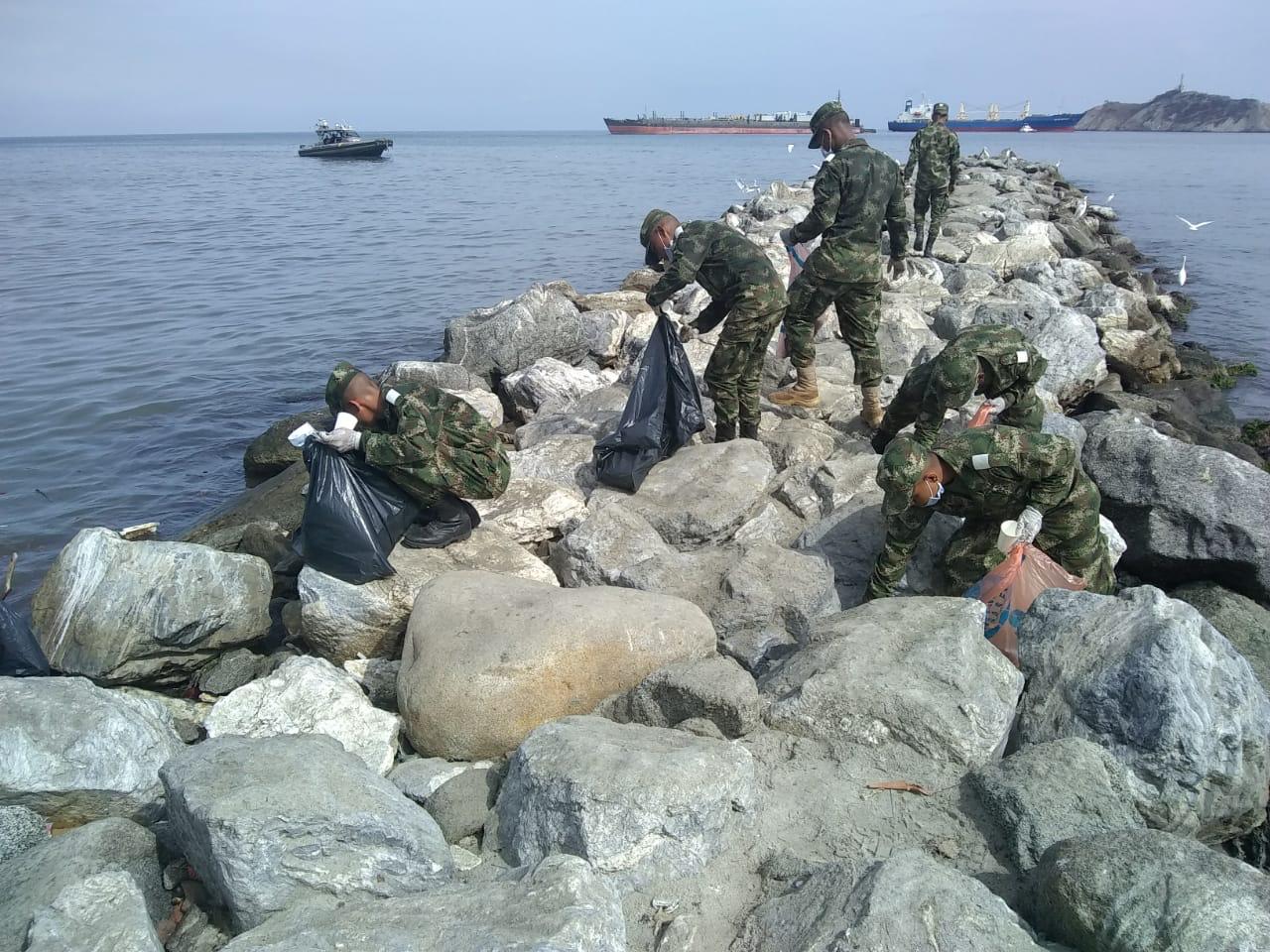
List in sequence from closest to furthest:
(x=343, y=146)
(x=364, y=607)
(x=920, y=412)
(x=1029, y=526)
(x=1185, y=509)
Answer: (x=1029, y=526) → (x=364, y=607) → (x=1185, y=509) → (x=920, y=412) → (x=343, y=146)

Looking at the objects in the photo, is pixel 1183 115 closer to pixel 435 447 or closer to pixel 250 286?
pixel 250 286

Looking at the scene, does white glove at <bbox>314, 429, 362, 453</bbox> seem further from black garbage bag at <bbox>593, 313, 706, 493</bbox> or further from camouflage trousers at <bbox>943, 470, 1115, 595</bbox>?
camouflage trousers at <bbox>943, 470, 1115, 595</bbox>

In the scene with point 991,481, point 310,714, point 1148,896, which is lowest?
point 310,714

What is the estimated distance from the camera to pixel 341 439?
4.16m

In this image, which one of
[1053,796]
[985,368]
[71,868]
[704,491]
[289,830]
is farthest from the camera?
[704,491]

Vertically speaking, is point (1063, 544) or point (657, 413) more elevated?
point (657, 413)

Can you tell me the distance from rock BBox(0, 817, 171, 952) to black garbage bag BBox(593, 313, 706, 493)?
3.31m

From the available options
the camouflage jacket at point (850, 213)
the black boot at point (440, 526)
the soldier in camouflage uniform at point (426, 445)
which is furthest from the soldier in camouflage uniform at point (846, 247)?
the black boot at point (440, 526)

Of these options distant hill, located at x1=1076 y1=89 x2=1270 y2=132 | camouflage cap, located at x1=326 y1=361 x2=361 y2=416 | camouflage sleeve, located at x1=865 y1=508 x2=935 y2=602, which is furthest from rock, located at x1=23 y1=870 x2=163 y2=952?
distant hill, located at x1=1076 y1=89 x2=1270 y2=132

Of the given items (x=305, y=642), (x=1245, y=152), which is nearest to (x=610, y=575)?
(x=305, y=642)

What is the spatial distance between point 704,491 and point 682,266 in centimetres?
153

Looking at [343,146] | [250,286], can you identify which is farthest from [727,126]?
[250,286]

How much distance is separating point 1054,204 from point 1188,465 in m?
18.8

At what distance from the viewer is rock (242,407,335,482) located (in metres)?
7.64
